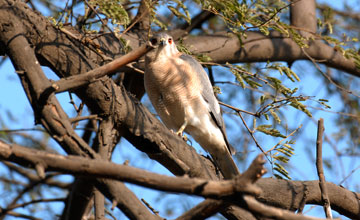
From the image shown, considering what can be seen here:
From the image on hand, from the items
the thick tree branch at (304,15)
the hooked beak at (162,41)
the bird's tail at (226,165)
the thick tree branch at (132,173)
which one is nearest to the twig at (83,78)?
the thick tree branch at (132,173)

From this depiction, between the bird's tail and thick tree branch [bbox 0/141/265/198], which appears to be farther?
the bird's tail

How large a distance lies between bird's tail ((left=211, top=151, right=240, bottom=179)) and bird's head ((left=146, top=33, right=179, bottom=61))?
99cm

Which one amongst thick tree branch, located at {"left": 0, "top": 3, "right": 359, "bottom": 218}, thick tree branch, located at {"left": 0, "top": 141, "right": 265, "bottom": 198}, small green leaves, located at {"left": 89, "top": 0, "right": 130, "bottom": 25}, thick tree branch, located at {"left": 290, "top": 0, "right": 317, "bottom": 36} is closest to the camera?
thick tree branch, located at {"left": 0, "top": 141, "right": 265, "bottom": 198}

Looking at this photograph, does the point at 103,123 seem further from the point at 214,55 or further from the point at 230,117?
the point at 230,117

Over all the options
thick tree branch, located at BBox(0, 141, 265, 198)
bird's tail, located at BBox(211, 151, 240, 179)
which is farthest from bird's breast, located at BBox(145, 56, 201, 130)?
thick tree branch, located at BBox(0, 141, 265, 198)

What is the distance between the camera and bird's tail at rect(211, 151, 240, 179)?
4.06m

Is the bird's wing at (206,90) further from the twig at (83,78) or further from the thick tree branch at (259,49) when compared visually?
the twig at (83,78)

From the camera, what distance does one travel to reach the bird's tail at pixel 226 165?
4059 mm

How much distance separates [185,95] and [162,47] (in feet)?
1.52

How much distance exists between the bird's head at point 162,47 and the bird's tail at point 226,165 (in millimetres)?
991

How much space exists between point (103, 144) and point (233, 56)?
2.57 metres

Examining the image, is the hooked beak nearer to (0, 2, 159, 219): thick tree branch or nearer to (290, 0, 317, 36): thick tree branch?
(0, 2, 159, 219): thick tree branch

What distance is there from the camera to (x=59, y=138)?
255cm

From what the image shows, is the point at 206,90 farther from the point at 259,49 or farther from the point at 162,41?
the point at 259,49
